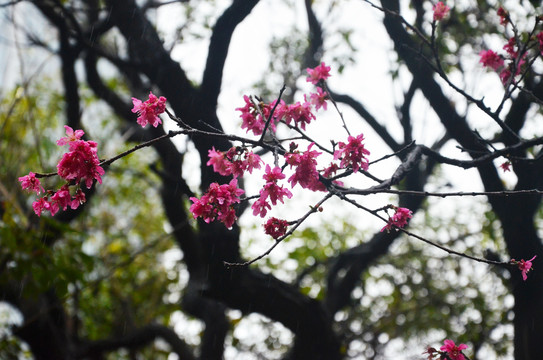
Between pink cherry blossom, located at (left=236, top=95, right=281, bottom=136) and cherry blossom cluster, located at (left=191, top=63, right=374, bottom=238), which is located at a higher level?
pink cherry blossom, located at (left=236, top=95, right=281, bottom=136)

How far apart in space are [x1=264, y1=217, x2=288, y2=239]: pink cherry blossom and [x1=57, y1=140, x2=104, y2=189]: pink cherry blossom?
73cm

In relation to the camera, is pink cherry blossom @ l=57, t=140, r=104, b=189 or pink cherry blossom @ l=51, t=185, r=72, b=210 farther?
pink cherry blossom @ l=51, t=185, r=72, b=210

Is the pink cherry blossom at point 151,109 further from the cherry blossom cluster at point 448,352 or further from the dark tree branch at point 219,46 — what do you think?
the cherry blossom cluster at point 448,352

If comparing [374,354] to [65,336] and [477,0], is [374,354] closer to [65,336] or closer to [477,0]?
[65,336]

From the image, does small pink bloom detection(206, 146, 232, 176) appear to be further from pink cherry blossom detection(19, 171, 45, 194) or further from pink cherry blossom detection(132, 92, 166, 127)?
pink cherry blossom detection(19, 171, 45, 194)

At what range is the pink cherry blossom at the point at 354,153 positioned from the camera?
196 cm

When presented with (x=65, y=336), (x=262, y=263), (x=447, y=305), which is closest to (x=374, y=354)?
(x=447, y=305)

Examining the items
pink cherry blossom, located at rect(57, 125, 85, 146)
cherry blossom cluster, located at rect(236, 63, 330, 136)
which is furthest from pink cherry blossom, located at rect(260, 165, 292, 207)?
pink cherry blossom, located at rect(57, 125, 85, 146)

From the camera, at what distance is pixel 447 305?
657 cm

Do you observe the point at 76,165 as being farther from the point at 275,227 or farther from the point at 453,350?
the point at 453,350

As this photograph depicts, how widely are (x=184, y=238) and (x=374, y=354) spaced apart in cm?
317

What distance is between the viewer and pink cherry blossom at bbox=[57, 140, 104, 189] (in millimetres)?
1745

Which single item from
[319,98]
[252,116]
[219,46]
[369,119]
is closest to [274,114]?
[252,116]

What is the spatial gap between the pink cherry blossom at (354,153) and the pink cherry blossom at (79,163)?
3.40ft
